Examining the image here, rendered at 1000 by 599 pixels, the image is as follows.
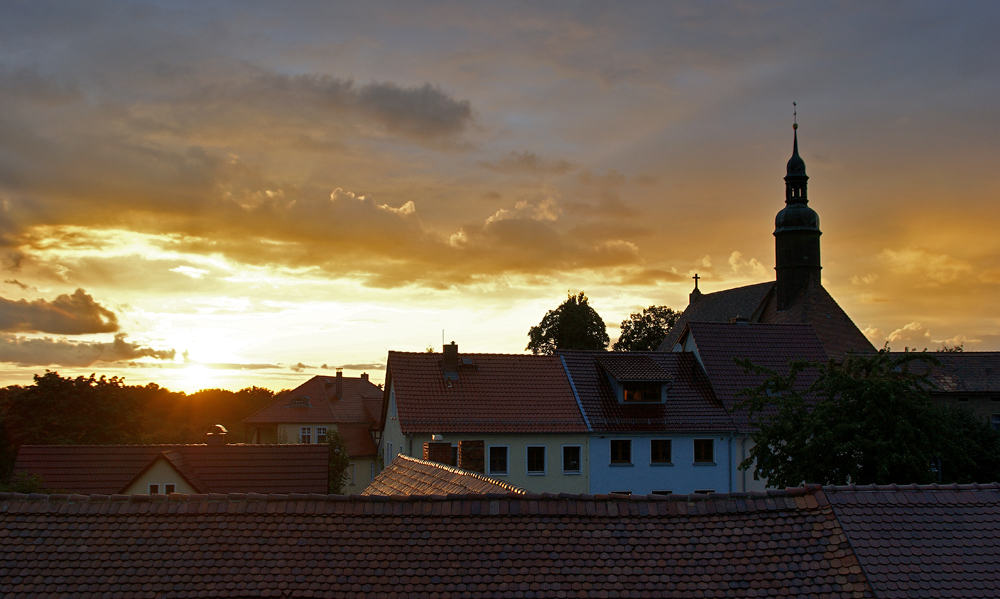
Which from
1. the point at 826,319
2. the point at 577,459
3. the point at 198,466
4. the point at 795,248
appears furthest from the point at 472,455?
the point at 795,248

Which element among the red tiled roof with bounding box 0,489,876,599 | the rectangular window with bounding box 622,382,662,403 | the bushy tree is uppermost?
the rectangular window with bounding box 622,382,662,403

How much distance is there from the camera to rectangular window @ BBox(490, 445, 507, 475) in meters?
30.3

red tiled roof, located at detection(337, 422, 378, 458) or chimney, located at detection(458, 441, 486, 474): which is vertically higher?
chimney, located at detection(458, 441, 486, 474)

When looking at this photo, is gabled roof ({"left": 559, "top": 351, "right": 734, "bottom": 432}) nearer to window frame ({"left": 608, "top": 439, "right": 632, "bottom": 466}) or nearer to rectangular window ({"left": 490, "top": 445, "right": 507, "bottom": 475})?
window frame ({"left": 608, "top": 439, "right": 632, "bottom": 466})

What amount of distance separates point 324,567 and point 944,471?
27.0 m

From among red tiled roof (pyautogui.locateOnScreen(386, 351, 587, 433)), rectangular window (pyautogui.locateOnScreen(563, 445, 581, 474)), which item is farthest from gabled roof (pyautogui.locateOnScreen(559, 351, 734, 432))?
rectangular window (pyautogui.locateOnScreen(563, 445, 581, 474))

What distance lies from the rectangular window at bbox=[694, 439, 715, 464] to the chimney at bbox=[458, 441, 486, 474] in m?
9.32

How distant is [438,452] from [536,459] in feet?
14.2

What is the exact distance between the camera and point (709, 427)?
32.0m

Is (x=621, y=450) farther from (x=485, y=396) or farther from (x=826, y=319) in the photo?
Answer: (x=826, y=319)

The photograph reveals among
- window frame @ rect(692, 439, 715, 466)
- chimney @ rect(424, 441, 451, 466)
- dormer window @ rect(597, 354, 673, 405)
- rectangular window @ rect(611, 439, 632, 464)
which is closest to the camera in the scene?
chimney @ rect(424, 441, 451, 466)

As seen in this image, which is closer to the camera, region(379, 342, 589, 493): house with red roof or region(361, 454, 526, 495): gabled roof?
region(361, 454, 526, 495): gabled roof

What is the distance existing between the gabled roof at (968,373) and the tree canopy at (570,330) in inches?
1012

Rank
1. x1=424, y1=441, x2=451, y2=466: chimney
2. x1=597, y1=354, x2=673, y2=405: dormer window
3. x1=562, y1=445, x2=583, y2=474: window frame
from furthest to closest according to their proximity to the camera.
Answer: x1=597, y1=354, x2=673, y2=405: dormer window → x1=562, y1=445, x2=583, y2=474: window frame → x1=424, y1=441, x2=451, y2=466: chimney
